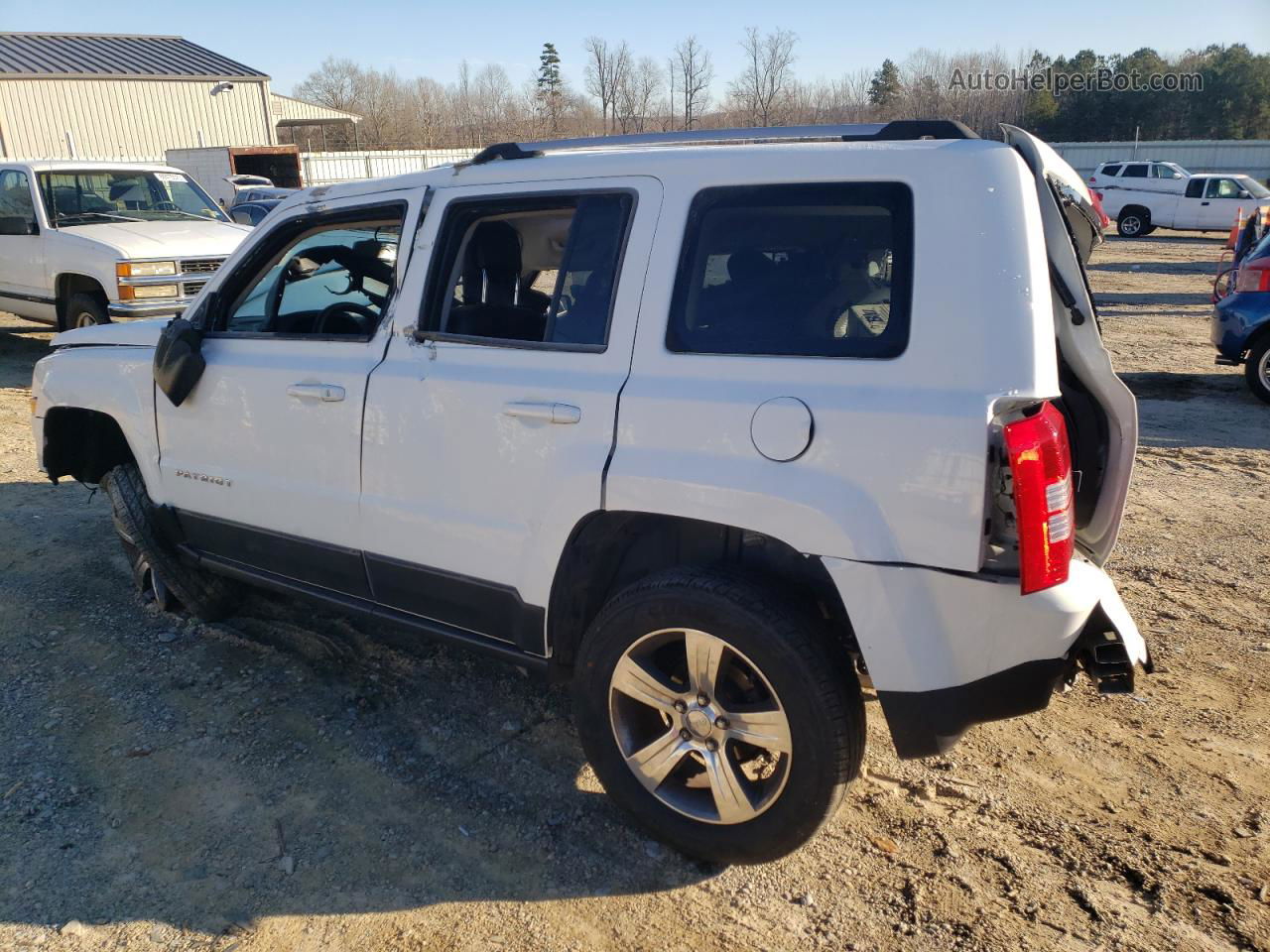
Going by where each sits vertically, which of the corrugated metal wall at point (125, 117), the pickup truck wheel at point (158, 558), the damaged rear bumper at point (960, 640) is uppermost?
the corrugated metal wall at point (125, 117)

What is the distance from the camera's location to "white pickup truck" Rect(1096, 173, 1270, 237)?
25.7 metres

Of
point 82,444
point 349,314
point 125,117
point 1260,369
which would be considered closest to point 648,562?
point 349,314

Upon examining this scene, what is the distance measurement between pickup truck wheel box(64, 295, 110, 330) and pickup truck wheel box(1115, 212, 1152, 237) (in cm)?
2685

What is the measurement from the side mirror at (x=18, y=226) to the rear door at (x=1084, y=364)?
1038 cm

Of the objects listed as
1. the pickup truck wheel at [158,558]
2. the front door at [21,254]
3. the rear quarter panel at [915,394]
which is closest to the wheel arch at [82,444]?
the pickup truck wheel at [158,558]

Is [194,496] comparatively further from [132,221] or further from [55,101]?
[55,101]

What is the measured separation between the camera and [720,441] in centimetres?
260

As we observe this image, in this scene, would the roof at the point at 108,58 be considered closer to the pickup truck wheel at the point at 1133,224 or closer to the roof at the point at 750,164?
the pickup truck wheel at the point at 1133,224

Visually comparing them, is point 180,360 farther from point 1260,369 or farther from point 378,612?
point 1260,369

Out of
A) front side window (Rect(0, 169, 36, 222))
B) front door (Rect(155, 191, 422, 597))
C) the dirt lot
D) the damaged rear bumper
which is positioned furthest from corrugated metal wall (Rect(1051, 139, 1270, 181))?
the damaged rear bumper

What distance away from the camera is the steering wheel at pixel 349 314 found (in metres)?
3.88

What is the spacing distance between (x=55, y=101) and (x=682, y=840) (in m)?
40.2

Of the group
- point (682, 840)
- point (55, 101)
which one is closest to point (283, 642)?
point (682, 840)

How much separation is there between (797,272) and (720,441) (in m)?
0.52
